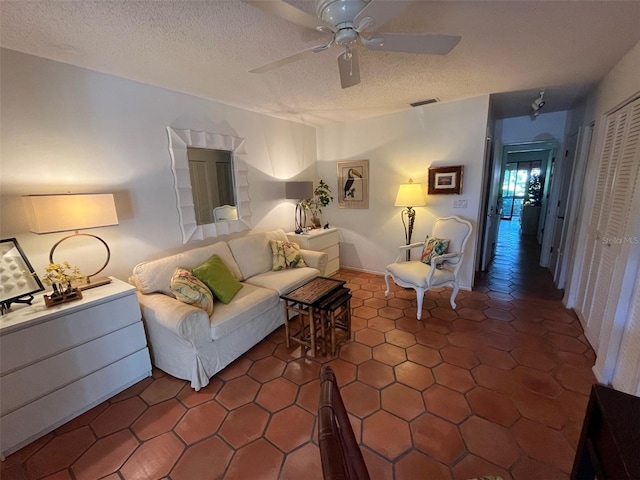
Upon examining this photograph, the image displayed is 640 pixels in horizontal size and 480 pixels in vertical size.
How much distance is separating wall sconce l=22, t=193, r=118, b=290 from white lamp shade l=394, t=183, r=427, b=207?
2.91 meters

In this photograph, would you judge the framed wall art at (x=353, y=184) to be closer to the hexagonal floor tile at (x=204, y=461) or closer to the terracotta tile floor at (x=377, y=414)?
the terracotta tile floor at (x=377, y=414)

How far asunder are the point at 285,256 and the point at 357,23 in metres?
2.33

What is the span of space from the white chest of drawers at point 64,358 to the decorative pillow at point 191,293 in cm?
28

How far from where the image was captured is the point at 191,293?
2.09 m

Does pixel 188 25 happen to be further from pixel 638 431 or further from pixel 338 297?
pixel 638 431

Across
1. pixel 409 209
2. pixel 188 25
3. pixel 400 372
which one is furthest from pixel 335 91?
pixel 400 372

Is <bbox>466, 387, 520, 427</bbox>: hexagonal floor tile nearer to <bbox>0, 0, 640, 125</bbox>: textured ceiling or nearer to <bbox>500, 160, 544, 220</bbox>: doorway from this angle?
<bbox>0, 0, 640, 125</bbox>: textured ceiling

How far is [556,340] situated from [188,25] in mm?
3601

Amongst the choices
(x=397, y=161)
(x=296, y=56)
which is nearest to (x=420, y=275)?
(x=397, y=161)

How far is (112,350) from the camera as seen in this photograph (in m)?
1.87

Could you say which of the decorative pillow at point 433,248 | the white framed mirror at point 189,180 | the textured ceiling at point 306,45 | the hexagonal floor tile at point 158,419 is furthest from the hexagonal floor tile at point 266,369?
the textured ceiling at point 306,45

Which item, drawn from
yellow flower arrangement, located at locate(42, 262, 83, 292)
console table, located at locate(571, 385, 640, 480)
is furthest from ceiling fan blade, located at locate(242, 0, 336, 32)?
yellow flower arrangement, located at locate(42, 262, 83, 292)

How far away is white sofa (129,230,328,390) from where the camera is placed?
1.93 metres

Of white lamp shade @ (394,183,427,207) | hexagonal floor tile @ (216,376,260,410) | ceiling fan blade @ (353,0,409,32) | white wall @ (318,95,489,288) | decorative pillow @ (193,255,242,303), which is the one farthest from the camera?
white lamp shade @ (394,183,427,207)
